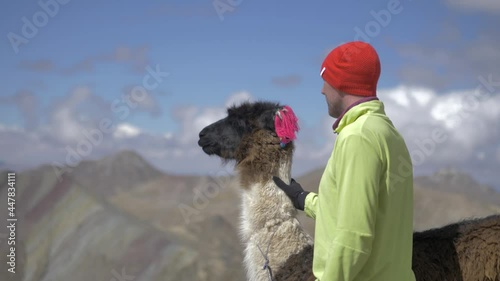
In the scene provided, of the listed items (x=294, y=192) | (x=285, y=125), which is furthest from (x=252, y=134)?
(x=294, y=192)

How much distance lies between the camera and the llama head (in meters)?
3.51

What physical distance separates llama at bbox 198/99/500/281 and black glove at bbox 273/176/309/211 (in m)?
0.05

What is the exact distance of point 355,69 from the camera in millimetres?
1874

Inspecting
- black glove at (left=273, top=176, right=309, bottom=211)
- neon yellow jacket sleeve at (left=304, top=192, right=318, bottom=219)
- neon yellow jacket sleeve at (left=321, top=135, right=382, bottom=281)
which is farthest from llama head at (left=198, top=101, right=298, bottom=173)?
neon yellow jacket sleeve at (left=321, top=135, right=382, bottom=281)

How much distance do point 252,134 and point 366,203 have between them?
1945mm

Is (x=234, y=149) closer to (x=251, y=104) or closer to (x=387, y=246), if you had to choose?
(x=251, y=104)

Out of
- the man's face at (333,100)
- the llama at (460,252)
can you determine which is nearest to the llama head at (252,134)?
the llama at (460,252)

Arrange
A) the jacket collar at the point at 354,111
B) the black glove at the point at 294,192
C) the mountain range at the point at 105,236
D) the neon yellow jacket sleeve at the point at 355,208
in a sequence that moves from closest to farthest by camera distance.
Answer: the neon yellow jacket sleeve at the point at 355,208 < the jacket collar at the point at 354,111 < the black glove at the point at 294,192 < the mountain range at the point at 105,236

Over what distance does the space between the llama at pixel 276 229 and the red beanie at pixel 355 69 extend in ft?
4.46

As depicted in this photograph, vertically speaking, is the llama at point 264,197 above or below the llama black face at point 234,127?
below

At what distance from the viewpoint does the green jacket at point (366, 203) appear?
173cm

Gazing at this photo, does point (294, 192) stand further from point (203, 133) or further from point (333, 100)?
point (333, 100)

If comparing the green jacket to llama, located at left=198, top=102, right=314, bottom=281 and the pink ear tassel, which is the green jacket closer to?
llama, located at left=198, top=102, right=314, bottom=281

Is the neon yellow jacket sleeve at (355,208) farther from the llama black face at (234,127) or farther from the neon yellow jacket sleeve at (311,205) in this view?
the llama black face at (234,127)
